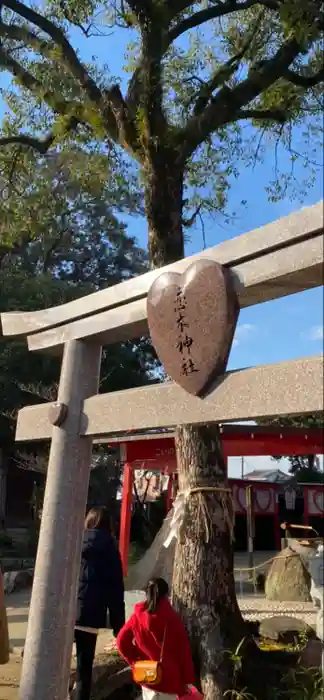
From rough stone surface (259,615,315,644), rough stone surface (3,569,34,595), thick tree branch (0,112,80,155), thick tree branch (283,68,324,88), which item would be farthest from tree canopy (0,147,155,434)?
rough stone surface (259,615,315,644)

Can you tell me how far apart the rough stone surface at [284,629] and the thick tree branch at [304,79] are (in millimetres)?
5269

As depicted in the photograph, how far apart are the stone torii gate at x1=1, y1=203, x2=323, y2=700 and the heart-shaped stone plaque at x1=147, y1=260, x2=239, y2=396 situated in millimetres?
70

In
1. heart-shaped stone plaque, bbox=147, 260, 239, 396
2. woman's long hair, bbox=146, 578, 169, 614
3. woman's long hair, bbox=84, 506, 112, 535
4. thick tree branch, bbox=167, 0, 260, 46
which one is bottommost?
woman's long hair, bbox=146, 578, 169, 614

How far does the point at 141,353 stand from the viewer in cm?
1816

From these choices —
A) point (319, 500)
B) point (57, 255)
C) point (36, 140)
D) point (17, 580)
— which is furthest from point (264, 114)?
point (57, 255)

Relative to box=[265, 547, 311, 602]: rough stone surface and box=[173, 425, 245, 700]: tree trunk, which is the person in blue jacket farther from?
box=[265, 547, 311, 602]: rough stone surface

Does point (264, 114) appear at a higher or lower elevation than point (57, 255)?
lower

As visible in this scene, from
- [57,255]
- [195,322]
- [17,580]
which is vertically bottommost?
[17,580]

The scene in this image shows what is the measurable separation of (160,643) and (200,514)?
126 centimetres

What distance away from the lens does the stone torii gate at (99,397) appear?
2.80 m

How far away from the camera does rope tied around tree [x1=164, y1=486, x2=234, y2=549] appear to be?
481cm

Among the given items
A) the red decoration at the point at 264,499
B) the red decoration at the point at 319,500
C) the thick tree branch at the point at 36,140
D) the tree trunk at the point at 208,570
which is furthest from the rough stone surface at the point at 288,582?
the thick tree branch at the point at 36,140

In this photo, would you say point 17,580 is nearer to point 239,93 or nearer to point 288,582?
point 288,582

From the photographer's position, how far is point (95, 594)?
4.89 m
